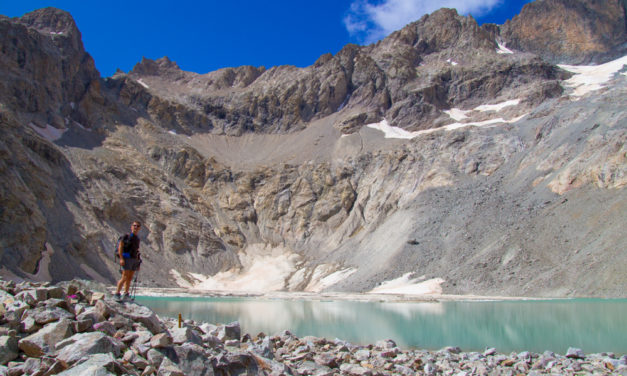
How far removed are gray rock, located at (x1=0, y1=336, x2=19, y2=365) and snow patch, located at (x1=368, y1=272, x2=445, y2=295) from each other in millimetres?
43088

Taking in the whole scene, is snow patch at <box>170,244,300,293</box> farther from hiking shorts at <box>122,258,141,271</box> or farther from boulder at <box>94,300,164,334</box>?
boulder at <box>94,300,164,334</box>

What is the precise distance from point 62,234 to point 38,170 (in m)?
8.60

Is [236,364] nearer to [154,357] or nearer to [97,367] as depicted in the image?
[154,357]

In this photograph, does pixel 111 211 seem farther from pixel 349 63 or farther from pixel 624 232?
pixel 349 63

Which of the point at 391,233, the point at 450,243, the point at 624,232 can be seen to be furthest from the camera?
the point at 391,233

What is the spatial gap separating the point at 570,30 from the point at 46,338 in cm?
17485

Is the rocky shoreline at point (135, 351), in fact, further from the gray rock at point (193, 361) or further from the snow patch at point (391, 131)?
the snow patch at point (391, 131)

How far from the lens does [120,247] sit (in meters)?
9.05

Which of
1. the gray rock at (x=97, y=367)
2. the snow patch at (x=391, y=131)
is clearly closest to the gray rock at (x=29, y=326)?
the gray rock at (x=97, y=367)

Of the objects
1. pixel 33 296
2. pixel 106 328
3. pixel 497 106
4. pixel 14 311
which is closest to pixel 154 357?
pixel 106 328

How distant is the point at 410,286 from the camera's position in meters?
48.2

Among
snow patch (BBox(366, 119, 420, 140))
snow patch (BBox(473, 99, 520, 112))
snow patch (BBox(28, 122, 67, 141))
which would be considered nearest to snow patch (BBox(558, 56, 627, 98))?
snow patch (BBox(473, 99, 520, 112))

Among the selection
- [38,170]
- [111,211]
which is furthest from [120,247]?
[111,211]

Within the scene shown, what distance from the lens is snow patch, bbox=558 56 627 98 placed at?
9346 centimetres
